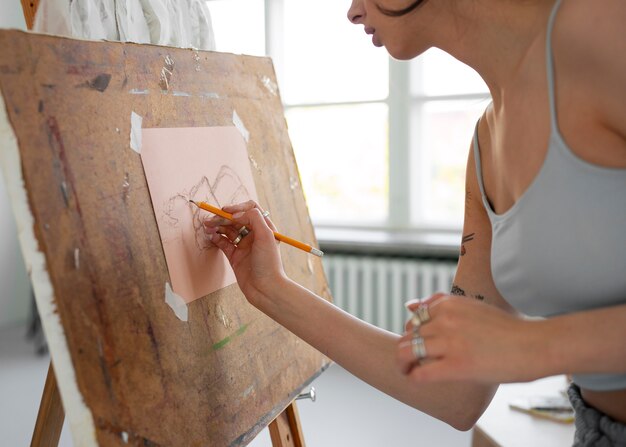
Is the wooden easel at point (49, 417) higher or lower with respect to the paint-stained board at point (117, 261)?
lower

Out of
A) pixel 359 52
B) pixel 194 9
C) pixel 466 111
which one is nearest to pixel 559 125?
pixel 194 9

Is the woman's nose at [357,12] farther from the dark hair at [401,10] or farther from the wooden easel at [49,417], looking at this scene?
the wooden easel at [49,417]

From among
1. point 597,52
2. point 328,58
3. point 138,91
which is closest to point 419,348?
point 597,52

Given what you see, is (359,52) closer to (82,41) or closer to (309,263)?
(309,263)

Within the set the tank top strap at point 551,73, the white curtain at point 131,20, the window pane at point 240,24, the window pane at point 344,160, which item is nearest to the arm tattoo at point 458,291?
the tank top strap at point 551,73

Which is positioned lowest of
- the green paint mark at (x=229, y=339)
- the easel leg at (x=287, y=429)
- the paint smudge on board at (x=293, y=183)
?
the easel leg at (x=287, y=429)

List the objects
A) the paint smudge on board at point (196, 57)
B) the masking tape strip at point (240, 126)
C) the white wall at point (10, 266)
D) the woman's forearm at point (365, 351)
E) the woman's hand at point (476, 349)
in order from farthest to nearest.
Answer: the white wall at point (10, 266)
the masking tape strip at point (240, 126)
the paint smudge on board at point (196, 57)
the woman's forearm at point (365, 351)
the woman's hand at point (476, 349)

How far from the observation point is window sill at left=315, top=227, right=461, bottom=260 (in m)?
3.20

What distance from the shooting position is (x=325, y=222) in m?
3.82

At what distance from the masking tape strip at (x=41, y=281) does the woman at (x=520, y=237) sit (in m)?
0.36

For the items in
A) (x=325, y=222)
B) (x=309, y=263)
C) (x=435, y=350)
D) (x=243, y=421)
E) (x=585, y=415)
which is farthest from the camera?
(x=325, y=222)

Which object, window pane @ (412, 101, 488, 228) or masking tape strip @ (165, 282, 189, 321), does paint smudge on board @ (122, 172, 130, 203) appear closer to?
masking tape strip @ (165, 282, 189, 321)

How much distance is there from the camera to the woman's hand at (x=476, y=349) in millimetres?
631

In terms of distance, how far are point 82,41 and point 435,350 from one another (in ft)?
2.11
